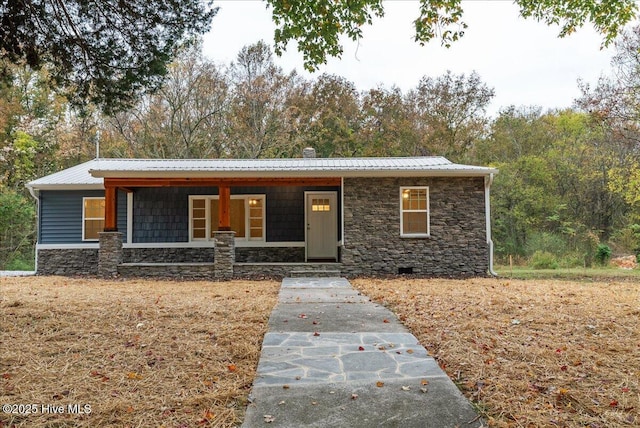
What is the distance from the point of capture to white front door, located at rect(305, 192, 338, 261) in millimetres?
12477

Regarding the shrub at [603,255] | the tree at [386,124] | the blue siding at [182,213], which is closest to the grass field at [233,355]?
the blue siding at [182,213]

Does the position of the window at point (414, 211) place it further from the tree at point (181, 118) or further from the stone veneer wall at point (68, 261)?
the tree at point (181, 118)

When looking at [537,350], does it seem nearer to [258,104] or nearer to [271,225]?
[271,225]

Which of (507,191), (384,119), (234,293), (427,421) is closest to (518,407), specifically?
(427,421)

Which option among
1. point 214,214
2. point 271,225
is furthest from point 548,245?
point 214,214

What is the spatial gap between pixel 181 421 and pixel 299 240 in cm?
995

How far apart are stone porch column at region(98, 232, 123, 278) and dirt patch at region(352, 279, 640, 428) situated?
7.01 meters

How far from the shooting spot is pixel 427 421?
2439 millimetres

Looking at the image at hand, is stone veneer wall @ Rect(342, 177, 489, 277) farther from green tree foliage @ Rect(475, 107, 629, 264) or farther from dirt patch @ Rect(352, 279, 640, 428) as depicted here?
green tree foliage @ Rect(475, 107, 629, 264)

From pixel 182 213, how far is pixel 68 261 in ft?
10.8

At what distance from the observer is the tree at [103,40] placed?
4.88 metres

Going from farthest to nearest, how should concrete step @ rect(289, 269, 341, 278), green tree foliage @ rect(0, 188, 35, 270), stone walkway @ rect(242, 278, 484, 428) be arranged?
1. green tree foliage @ rect(0, 188, 35, 270)
2. concrete step @ rect(289, 269, 341, 278)
3. stone walkway @ rect(242, 278, 484, 428)

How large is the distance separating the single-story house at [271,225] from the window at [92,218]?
0.09 ft

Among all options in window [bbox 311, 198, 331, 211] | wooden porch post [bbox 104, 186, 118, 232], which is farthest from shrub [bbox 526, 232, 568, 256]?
wooden porch post [bbox 104, 186, 118, 232]
